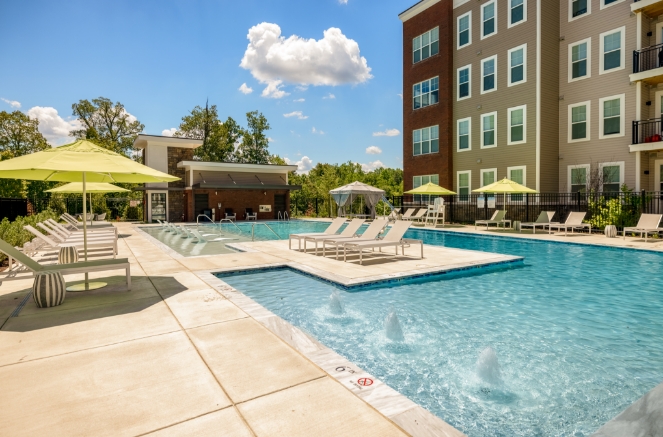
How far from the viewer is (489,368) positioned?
3.90 meters

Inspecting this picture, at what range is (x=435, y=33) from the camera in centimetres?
2512

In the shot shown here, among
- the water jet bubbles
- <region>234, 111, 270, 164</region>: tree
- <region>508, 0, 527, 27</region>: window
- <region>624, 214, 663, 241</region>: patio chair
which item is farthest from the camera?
<region>234, 111, 270, 164</region>: tree

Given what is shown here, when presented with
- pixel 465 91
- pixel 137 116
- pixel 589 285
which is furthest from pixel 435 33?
pixel 137 116

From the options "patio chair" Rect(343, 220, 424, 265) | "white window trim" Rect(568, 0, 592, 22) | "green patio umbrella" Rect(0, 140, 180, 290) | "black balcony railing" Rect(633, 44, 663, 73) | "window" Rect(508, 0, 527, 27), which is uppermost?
"window" Rect(508, 0, 527, 27)

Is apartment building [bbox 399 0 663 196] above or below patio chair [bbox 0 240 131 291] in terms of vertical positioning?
above

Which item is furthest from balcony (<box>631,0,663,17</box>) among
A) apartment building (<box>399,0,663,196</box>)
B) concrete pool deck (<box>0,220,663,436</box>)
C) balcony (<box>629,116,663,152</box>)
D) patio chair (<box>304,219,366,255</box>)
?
concrete pool deck (<box>0,220,663,436</box>)

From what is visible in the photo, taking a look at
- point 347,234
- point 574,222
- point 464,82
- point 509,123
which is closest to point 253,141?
point 464,82

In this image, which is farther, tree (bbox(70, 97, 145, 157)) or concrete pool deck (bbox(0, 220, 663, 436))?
tree (bbox(70, 97, 145, 157))

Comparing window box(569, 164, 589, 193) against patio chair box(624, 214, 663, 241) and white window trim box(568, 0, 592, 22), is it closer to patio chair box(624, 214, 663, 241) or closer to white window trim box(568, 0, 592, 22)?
patio chair box(624, 214, 663, 241)

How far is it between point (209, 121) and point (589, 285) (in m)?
47.3

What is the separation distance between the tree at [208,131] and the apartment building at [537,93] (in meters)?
28.3

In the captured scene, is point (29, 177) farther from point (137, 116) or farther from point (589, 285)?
point (137, 116)

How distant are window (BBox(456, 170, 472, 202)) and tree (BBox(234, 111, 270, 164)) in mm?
30995

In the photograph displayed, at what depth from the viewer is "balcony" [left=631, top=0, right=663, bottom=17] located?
15.9m
